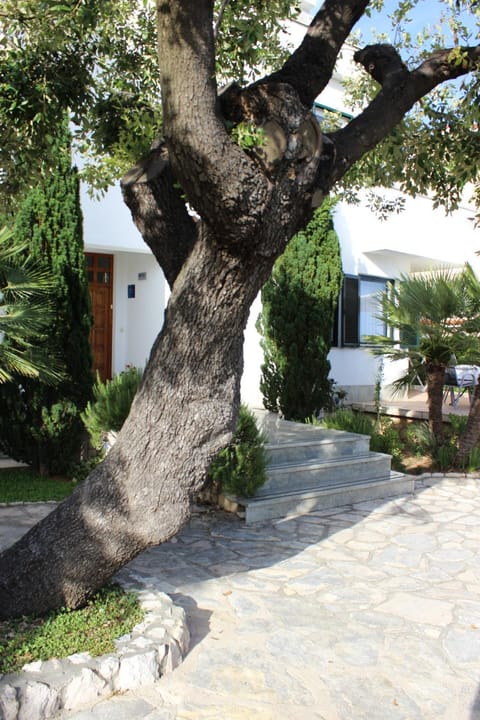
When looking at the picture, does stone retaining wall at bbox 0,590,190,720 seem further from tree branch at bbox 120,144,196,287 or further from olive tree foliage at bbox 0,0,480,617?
tree branch at bbox 120,144,196,287

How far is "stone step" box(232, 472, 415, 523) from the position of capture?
7000 mm

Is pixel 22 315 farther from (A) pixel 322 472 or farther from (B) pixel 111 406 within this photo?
(A) pixel 322 472

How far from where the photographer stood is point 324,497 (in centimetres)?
763

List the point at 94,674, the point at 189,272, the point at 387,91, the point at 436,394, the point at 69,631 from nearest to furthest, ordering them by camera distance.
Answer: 1. the point at 94,674
2. the point at 69,631
3. the point at 189,272
4. the point at 387,91
5. the point at 436,394

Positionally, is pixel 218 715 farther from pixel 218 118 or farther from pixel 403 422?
pixel 403 422

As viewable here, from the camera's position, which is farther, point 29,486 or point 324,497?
point 29,486

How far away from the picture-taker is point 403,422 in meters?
12.4

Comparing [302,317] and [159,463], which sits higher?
[302,317]

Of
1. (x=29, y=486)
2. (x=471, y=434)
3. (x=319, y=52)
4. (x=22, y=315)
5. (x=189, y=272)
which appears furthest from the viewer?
(x=471, y=434)

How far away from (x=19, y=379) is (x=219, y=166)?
5593 millimetres

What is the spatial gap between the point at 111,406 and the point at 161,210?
4065mm

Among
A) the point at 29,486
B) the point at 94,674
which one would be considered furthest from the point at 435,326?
the point at 94,674

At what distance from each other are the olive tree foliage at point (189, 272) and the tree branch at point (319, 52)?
0.04 m

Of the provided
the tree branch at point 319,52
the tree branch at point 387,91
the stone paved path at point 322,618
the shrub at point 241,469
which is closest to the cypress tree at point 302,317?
the stone paved path at point 322,618
